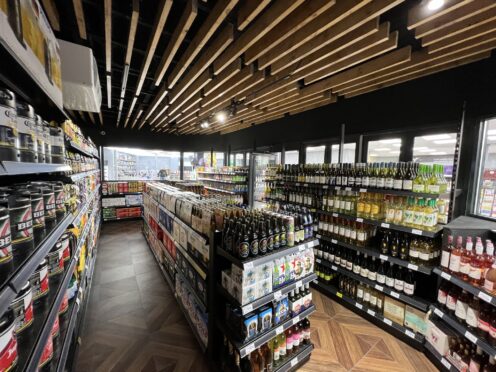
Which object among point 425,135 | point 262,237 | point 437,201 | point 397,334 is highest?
point 425,135

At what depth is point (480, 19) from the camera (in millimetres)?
1973

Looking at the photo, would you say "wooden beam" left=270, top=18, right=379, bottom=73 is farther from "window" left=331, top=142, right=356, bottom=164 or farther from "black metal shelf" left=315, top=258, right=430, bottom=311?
"black metal shelf" left=315, top=258, right=430, bottom=311

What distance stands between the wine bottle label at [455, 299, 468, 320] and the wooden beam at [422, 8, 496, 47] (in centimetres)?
259

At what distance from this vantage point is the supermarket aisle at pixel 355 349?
2.18 metres

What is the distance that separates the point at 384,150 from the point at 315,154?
1706 millimetres

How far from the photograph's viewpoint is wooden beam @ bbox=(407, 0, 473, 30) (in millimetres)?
1806

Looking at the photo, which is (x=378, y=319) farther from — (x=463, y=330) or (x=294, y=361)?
(x=294, y=361)

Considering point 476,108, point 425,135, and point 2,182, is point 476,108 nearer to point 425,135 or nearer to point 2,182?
point 425,135

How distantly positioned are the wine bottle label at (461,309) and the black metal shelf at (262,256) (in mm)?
1500

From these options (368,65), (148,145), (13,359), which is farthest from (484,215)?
(148,145)

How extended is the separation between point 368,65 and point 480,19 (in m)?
1.13

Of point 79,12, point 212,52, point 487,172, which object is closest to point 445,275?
point 487,172

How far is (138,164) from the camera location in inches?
382

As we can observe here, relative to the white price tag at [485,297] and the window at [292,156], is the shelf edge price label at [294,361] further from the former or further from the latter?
the window at [292,156]
